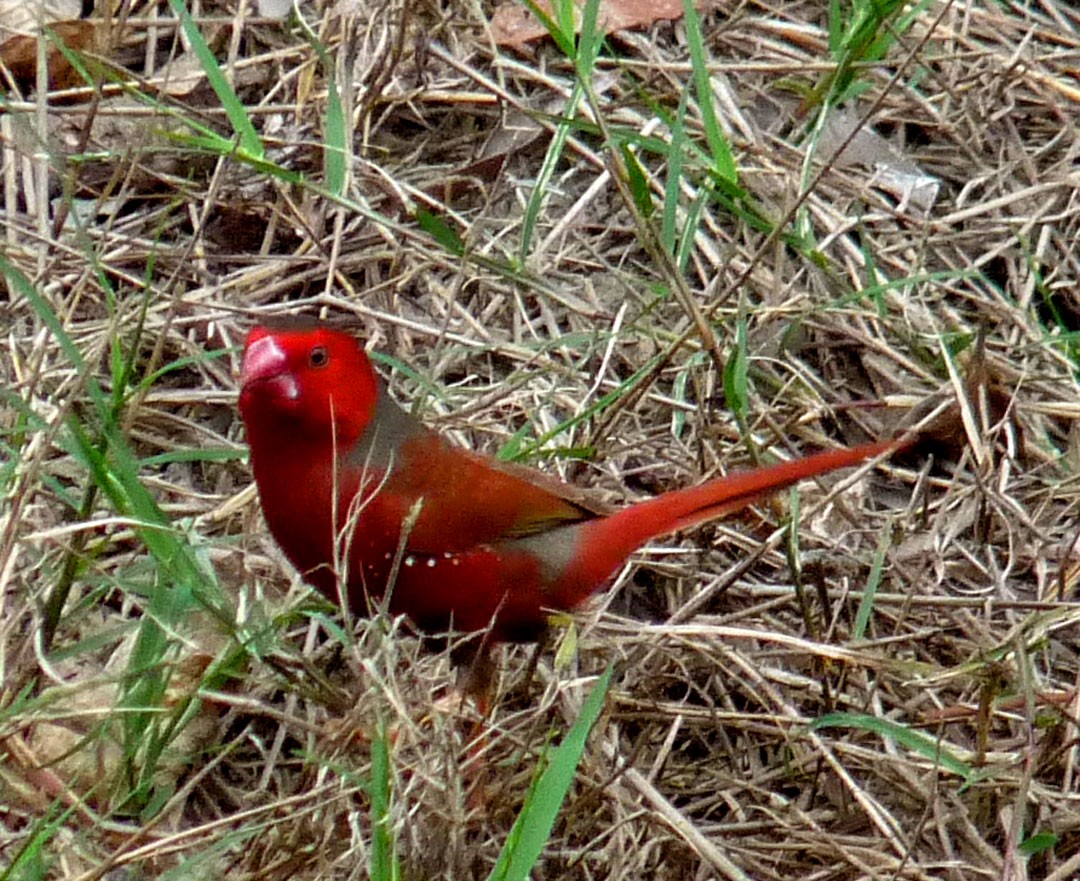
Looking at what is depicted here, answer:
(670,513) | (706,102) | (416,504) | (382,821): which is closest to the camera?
(382,821)

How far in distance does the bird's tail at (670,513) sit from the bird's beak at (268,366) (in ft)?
2.01

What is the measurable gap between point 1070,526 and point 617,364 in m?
1.03

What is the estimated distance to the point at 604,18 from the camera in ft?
15.0

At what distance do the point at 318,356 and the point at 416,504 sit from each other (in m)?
0.37

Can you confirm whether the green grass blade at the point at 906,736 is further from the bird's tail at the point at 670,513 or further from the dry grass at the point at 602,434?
the bird's tail at the point at 670,513

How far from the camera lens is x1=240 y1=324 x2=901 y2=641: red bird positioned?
9.89 feet

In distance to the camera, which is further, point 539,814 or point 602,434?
point 602,434

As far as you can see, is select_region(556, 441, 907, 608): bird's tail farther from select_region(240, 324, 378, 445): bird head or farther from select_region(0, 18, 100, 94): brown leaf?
select_region(0, 18, 100, 94): brown leaf

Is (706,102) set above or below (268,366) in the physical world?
above

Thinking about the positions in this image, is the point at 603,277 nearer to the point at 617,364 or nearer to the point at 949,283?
the point at 617,364

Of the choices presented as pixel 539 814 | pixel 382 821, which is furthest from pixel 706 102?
pixel 382 821

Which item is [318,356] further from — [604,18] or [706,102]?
[604,18]

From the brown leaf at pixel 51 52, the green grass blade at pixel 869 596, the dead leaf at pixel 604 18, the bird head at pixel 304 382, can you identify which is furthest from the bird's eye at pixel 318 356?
the dead leaf at pixel 604 18

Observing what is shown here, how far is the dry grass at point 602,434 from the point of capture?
2922 millimetres
